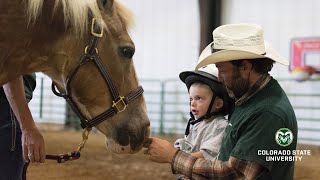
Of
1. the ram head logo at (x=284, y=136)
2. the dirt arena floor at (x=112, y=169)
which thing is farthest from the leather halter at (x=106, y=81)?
the dirt arena floor at (x=112, y=169)

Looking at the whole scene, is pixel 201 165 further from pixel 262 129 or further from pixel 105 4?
pixel 105 4

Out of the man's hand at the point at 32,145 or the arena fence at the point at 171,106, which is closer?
the man's hand at the point at 32,145

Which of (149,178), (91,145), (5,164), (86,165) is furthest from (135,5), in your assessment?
(5,164)

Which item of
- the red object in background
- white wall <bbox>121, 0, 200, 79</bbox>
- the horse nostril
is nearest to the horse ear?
the horse nostril

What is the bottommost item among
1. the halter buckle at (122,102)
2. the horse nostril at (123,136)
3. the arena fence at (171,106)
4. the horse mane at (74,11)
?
the arena fence at (171,106)

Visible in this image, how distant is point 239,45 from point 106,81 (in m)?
0.58

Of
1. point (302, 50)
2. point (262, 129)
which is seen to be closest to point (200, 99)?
point (262, 129)

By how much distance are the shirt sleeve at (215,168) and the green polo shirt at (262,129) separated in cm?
3

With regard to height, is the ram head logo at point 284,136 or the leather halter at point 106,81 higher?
the leather halter at point 106,81

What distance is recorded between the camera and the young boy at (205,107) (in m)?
2.17

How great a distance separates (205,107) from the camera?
2.21 meters

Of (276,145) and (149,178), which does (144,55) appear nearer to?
(149,178)

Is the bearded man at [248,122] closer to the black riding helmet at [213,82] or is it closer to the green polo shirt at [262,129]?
the green polo shirt at [262,129]

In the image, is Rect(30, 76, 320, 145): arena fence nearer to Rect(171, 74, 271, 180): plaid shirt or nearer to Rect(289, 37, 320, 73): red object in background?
Rect(289, 37, 320, 73): red object in background
